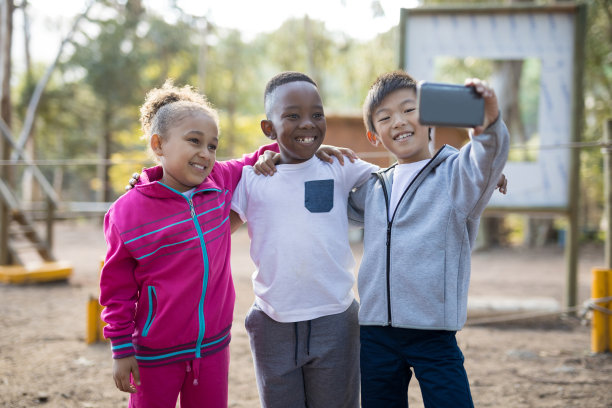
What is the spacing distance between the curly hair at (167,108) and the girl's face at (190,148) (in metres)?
0.03

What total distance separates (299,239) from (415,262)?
436 mm

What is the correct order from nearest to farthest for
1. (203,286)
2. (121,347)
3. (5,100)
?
(121,347)
(203,286)
(5,100)

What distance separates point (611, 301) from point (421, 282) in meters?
2.97

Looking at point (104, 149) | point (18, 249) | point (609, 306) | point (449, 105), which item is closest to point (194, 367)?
point (449, 105)

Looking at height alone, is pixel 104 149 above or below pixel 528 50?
above

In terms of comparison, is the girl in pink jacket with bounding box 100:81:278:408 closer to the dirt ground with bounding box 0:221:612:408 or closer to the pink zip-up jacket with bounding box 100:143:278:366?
the pink zip-up jacket with bounding box 100:143:278:366

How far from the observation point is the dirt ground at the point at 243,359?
315cm

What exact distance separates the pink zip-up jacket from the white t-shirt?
0.23 metres

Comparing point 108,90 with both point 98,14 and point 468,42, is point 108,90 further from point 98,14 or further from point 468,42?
point 468,42

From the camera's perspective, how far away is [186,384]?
1.87 meters

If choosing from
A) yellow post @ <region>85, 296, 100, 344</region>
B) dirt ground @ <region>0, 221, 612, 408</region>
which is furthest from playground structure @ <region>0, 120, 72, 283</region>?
yellow post @ <region>85, 296, 100, 344</region>

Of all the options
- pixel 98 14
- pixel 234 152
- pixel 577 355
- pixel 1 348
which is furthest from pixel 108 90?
pixel 577 355

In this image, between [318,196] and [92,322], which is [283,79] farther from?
[92,322]

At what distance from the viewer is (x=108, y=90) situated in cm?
1958
